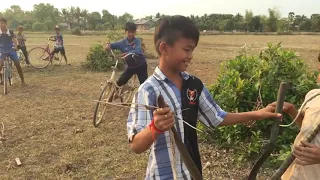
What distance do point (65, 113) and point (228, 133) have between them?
3.66 metres

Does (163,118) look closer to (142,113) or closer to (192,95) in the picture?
(142,113)

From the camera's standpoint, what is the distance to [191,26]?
170cm

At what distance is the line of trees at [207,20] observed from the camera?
66.1 m

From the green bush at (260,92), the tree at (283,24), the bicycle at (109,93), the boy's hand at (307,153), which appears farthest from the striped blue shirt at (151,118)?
the tree at (283,24)

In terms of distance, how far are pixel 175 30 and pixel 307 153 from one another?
84 centimetres

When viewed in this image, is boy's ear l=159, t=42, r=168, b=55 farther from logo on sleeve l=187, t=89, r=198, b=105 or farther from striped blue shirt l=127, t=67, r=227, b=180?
logo on sleeve l=187, t=89, r=198, b=105

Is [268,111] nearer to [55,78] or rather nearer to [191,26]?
[191,26]

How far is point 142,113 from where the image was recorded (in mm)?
1636

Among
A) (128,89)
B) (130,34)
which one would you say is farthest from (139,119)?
(128,89)

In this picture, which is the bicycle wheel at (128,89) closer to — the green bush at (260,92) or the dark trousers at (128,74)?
the dark trousers at (128,74)

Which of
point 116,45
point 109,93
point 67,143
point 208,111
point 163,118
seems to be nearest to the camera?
point 163,118

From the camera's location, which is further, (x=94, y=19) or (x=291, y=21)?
(x=94, y=19)

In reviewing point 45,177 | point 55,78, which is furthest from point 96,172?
point 55,78

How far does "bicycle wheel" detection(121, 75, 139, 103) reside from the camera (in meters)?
6.46
